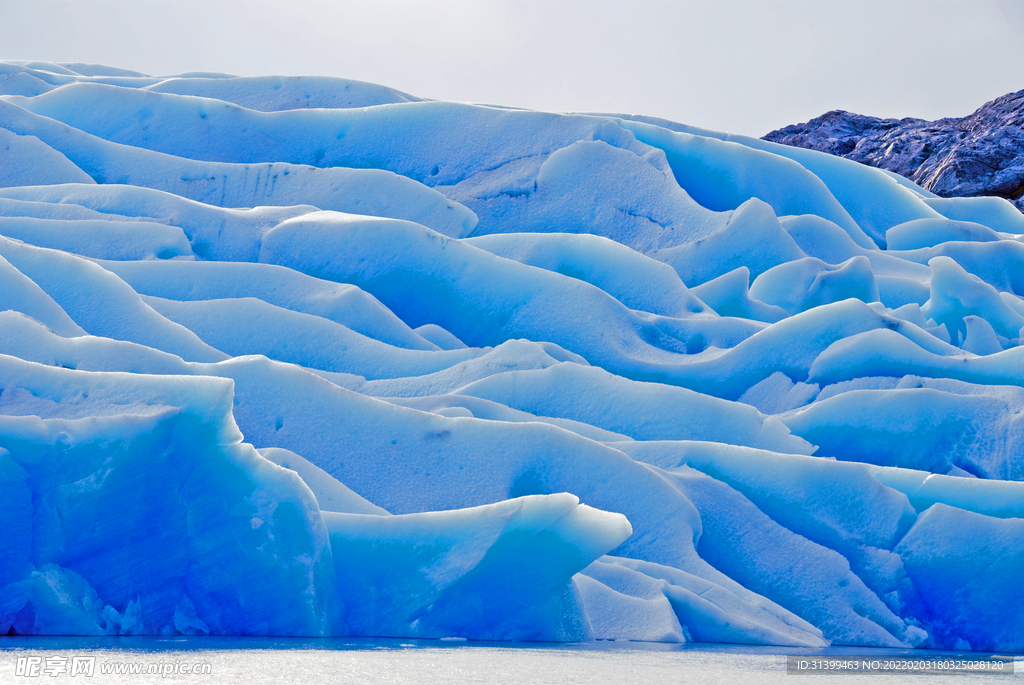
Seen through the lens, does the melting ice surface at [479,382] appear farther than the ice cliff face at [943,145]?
No

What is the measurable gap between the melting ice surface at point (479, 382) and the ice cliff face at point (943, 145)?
434 cm

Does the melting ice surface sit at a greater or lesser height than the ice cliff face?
lesser

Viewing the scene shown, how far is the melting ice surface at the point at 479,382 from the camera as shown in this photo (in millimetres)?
3580

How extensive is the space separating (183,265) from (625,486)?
3.06 metres

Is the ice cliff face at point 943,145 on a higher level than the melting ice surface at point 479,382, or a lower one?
higher

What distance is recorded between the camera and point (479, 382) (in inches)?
211

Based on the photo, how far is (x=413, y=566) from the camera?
3.69 m

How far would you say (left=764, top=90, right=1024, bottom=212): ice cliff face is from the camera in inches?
520

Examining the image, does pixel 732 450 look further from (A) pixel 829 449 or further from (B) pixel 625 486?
(A) pixel 829 449

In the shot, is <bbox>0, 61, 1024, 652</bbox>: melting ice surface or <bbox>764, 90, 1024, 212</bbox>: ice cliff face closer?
<bbox>0, 61, 1024, 652</bbox>: melting ice surface

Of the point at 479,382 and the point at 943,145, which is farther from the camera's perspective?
the point at 943,145

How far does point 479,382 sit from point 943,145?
37.4 feet

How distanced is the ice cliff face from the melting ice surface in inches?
171

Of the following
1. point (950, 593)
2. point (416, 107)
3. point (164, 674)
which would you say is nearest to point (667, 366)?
point (950, 593)
